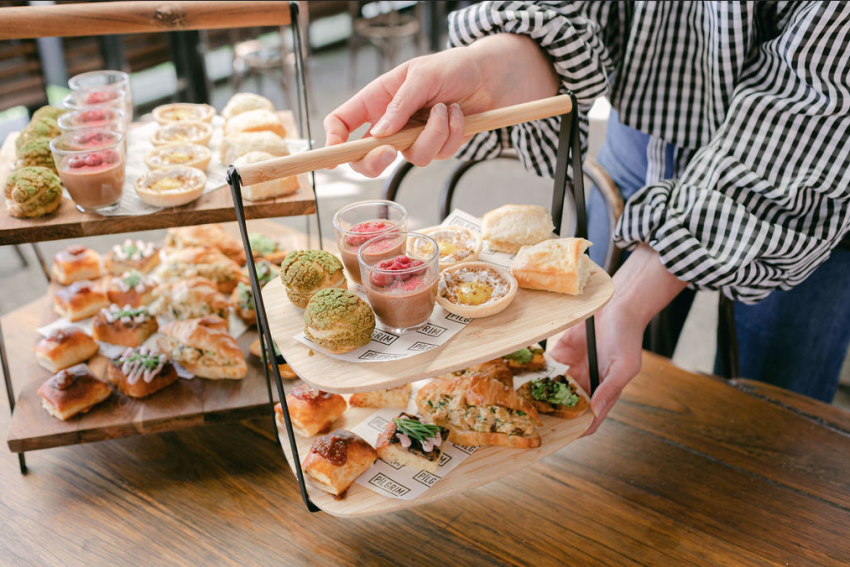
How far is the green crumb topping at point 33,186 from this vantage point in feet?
3.58

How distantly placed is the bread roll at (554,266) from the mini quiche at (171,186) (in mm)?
605

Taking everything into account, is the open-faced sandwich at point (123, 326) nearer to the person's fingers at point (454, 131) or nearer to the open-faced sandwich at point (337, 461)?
the open-faced sandwich at point (337, 461)

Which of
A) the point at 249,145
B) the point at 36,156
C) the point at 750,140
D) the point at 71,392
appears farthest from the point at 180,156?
the point at 750,140

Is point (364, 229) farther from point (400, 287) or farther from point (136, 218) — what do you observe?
point (136, 218)

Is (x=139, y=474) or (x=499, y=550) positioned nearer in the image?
(x=499, y=550)

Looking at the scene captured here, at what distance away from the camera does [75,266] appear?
1692 mm

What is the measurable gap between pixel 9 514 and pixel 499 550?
33.7 inches

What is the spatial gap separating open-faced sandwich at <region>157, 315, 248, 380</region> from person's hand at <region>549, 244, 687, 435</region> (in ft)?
2.11

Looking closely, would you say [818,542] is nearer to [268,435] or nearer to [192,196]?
[268,435]

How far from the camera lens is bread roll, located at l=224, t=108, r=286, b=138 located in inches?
58.9

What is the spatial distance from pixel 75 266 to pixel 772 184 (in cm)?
164

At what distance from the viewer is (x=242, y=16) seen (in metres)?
1.24

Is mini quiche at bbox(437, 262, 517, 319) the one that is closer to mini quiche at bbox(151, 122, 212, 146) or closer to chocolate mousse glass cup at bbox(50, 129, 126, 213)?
chocolate mousse glass cup at bbox(50, 129, 126, 213)

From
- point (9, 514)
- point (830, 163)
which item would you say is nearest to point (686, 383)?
point (830, 163)
